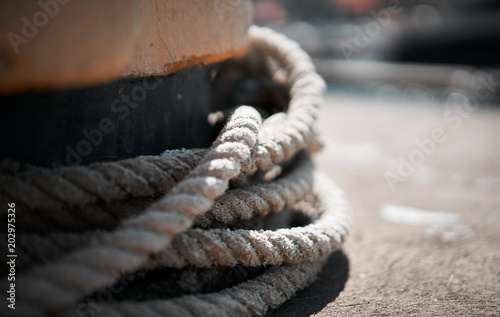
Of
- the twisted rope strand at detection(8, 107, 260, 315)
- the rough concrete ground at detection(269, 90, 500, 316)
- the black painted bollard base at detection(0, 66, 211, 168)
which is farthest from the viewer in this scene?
the rough concrete ground at detection(269, 90, 500, 316)

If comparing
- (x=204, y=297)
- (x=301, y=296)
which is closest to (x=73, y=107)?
(x=204, y=297)

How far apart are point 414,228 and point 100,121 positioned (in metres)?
1.03

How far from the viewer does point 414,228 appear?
131cm

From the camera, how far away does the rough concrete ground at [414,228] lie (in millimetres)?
896

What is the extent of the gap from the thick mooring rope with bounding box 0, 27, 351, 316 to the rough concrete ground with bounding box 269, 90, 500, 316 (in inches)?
5.4

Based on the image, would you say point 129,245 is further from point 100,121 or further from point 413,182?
point 413,182

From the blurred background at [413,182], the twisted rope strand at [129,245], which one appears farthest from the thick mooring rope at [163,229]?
the blurred background at [413,182]

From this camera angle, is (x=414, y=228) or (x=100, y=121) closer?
(x=100, y=121)

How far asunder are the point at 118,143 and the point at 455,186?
1.40 metres

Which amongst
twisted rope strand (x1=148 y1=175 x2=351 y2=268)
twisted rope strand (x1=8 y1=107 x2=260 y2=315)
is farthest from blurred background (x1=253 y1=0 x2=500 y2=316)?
twisted rope strand (x1=8 y1=107 x2=260 y2=315)

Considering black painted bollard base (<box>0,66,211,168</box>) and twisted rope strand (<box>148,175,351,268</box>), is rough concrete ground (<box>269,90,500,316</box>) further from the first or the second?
black painted bollard base (<box>0,66,211,168</box>)

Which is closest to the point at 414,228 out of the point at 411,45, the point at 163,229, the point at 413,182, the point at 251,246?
the point at 413,182

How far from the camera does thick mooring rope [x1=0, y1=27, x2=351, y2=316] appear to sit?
57 centimetres

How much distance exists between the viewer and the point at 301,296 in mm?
908
